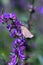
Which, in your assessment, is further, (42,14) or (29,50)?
(42,14)

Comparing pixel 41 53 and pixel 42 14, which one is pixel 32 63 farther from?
pixel 42 14

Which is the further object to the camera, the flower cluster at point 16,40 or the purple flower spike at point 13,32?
the purple flower spike at point 13,32

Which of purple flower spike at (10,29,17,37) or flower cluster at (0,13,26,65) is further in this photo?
purple flower spike at (10,29,17,37)

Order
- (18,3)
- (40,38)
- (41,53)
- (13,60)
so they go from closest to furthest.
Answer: (13,60) < (41,53) < (40,38) < (18,3)

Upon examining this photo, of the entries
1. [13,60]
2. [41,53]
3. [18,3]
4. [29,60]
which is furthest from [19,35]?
[18,3]

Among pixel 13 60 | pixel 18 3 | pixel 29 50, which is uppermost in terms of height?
pixel 13 60

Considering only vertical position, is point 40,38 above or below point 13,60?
below

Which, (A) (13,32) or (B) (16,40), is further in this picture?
(A) (13,32)

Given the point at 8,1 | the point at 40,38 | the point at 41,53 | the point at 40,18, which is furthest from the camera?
the point at 8,1
